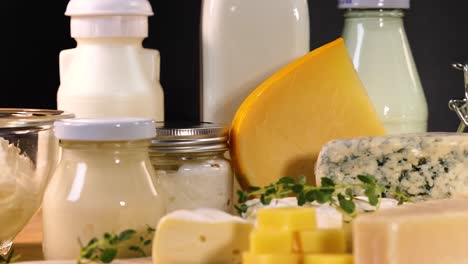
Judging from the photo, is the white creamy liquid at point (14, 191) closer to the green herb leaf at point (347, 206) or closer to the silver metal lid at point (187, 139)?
the silver metal lid at point (187, 139)

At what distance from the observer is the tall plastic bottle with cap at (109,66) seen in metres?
1.08

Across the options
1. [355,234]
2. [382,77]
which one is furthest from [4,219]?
[382,77]

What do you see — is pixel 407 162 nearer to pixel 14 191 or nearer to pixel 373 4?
pixel 373 4

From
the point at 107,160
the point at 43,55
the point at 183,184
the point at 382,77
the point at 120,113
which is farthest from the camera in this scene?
the point at 43,55

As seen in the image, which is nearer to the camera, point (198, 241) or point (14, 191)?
point (198, 241)

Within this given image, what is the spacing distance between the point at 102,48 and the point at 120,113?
0.08m

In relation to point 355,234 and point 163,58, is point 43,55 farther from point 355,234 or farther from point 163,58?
point 355,234

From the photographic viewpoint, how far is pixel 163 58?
5.46 ft

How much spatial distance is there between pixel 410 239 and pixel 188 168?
12.1 inches

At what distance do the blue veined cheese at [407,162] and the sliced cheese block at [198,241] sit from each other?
0.90 ft

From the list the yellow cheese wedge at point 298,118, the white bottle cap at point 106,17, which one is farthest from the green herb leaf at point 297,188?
the white bottle cap at point 106,17

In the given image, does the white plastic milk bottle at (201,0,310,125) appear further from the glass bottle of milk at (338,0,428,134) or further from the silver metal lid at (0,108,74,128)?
the silver metal lid at (0,108,74,128)

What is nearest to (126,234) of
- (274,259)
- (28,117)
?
(274,259)

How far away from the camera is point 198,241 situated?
77cm
